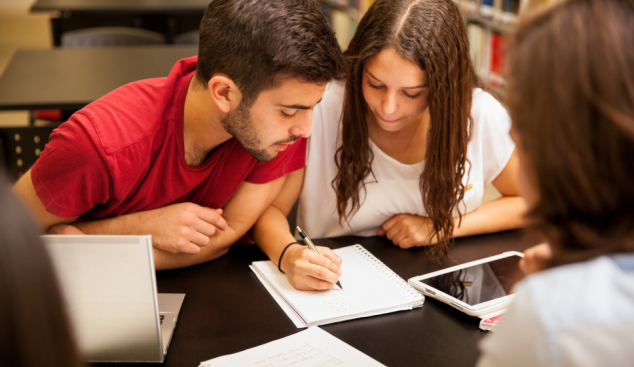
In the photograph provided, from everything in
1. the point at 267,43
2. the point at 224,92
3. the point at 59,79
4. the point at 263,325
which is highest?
the point at 267,43

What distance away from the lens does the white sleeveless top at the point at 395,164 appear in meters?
1.46

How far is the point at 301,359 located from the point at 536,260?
1.38 feet

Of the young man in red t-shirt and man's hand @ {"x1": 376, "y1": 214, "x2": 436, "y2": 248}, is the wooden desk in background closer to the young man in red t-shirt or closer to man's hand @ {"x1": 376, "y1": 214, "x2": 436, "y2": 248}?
the young man in red t-shirt

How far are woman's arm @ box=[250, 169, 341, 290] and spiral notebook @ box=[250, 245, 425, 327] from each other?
0.08ft

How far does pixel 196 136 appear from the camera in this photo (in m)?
1.28

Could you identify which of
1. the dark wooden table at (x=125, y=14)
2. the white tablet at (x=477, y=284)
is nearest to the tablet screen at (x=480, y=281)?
the white tablet at (x=477, y=284)

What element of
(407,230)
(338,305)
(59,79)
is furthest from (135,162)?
(59,79)

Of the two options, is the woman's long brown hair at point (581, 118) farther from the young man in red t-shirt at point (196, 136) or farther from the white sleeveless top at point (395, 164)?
the white sleeveless top at point (395, 164)

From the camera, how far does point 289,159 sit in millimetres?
1426

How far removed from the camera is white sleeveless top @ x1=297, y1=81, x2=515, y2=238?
146 cm

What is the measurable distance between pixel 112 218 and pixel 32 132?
674mm

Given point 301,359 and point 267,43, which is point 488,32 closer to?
point 267,43

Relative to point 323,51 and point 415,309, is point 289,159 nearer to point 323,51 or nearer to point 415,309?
point 323,51

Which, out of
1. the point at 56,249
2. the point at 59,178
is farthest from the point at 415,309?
the point at 59,178
